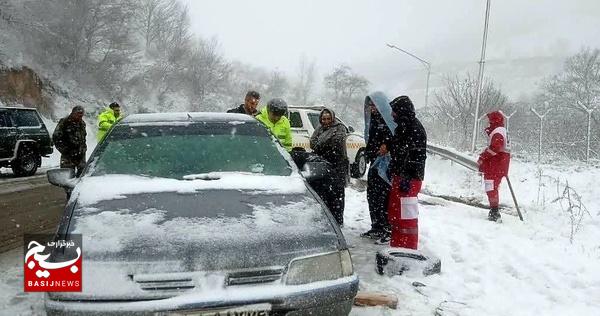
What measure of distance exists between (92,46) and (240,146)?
33.1 metres

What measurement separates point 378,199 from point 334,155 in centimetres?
83

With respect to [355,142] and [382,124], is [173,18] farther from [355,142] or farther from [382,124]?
[382,124]

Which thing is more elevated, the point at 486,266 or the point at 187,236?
the point at 187,236

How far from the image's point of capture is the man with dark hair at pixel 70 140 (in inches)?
312

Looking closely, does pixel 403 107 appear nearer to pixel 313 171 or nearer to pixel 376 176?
pixel 376 176

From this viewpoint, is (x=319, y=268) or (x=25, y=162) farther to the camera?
(x=25, y=162)

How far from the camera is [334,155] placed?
20.3ft

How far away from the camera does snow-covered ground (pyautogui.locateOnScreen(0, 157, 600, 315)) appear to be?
3.83m

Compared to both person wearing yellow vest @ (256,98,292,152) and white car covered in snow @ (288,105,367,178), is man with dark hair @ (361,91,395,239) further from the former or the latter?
white car covered in snow @ (288,105,367,178)

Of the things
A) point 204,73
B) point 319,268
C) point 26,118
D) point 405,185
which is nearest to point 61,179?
point 319,268

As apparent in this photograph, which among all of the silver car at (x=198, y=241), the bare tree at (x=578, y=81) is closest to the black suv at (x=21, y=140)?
the silver car at (x=198, y=241)

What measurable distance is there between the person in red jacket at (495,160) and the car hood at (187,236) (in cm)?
510

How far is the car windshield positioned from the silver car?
0.02 metres

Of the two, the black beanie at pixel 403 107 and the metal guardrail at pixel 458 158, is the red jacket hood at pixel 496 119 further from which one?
the black beanie at pixel 403 107
